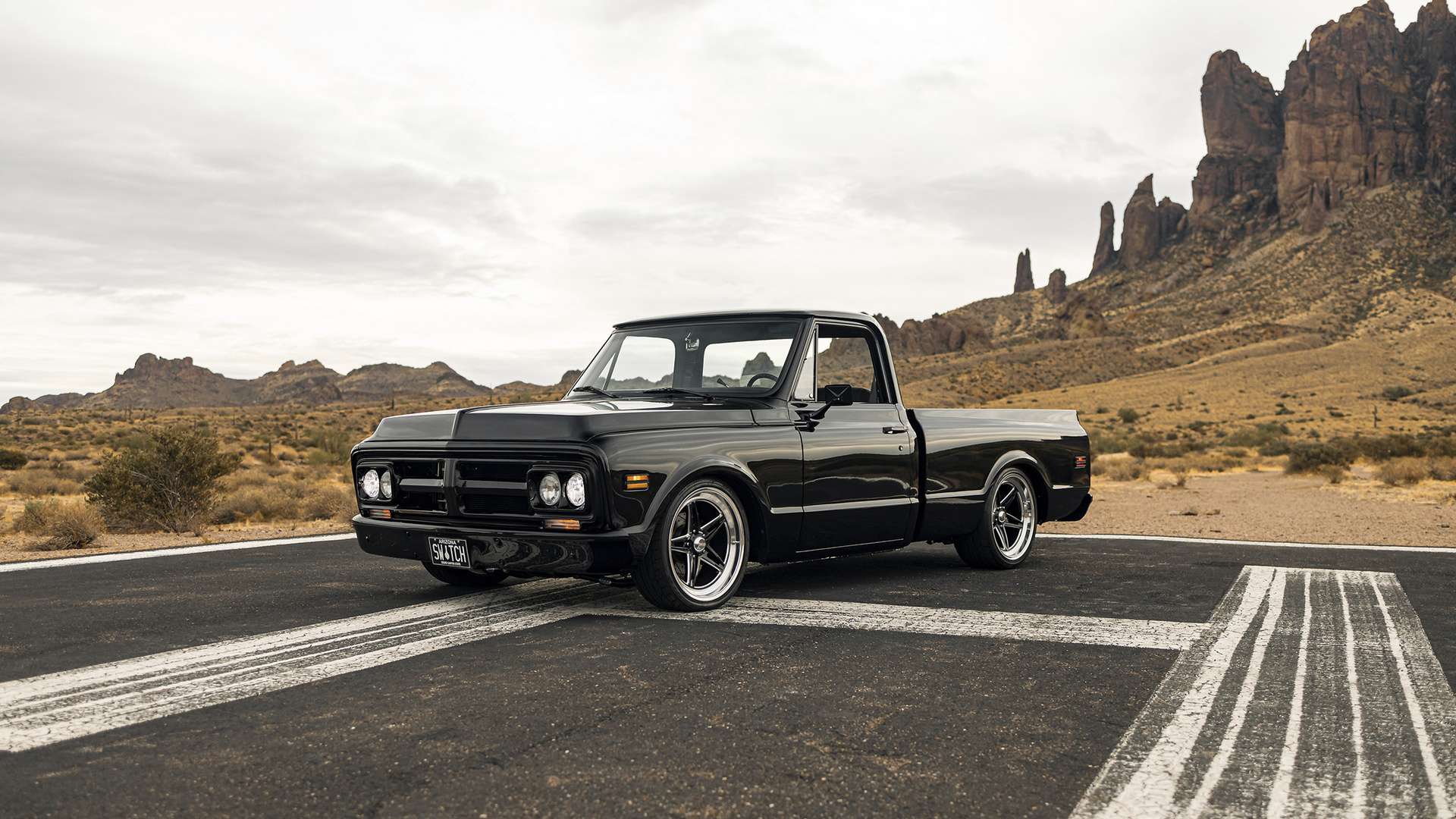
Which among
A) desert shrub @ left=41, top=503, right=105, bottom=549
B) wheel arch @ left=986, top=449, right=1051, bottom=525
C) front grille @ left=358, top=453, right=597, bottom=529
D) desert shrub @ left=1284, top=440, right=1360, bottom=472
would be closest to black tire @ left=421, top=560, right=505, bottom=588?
front grille @ left=358, top=453, right=597, bottom=529

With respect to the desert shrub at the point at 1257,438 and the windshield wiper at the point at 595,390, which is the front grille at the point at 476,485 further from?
the desert shrub at the point at 1257,438

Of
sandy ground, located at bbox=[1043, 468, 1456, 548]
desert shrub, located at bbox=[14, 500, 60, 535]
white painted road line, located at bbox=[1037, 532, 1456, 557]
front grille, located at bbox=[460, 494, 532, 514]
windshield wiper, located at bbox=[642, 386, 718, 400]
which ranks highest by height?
windshield wiper, located at bbox=[642, 386, 718, 400]

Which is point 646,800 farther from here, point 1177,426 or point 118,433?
point 1177,426

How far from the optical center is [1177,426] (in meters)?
58.4

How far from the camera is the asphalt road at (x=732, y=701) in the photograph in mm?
3303

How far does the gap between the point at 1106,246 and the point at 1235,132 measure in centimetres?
2485

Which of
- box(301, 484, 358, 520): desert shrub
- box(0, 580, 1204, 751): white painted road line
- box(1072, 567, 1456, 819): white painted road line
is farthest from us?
box(301, 484, 358, 520): desert shrub

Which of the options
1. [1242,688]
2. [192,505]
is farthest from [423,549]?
[192,505]

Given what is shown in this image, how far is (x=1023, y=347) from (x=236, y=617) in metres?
109

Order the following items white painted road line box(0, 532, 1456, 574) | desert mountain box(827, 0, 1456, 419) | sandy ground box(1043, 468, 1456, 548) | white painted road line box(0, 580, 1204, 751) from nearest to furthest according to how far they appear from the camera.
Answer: white painted road line box(0, 580, 1204, 751) → white painted road line box(0, 532, 1456, 574) → sandy ground box(1043, 468, 1456, 548) → desert mountain box(827, 0, 1456, 419)

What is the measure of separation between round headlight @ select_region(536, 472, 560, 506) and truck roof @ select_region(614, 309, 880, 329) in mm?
2247

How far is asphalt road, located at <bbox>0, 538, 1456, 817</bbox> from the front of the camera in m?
3.30

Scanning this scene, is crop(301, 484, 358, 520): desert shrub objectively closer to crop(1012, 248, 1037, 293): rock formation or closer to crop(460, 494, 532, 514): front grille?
crop(460, 494, 532, 514): front grille

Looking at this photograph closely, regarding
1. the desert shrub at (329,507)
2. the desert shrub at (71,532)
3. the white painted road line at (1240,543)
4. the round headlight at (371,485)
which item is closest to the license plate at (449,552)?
the round headlight at (371,485)
